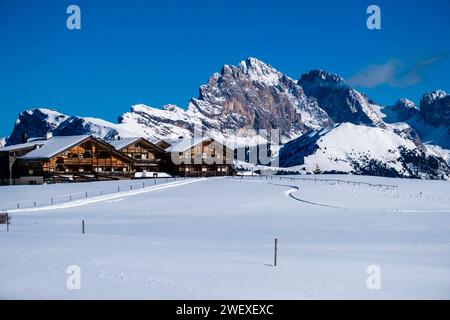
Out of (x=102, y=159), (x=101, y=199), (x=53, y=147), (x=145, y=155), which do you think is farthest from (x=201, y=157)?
(x=101, y=199)

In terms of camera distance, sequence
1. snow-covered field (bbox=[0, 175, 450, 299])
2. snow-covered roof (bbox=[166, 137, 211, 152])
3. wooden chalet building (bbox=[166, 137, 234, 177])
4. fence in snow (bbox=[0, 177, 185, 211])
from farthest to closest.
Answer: wooden chalet building (bbox=[166, 137, 234, 177]), snow-covered roof (bbox=[166, 137, 211, 152]), fence in snow (bbox=[0, 177, 185, 211]), snow-covered field (bbox=[0, 175, 450, 299])

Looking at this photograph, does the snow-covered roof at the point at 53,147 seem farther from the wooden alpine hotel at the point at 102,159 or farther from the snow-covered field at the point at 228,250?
the snow-covered field at the point at 228,250

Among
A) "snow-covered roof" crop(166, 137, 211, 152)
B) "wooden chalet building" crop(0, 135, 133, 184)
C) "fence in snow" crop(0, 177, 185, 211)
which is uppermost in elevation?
"snow-covered roof" crop(166, 137, 211, 152)

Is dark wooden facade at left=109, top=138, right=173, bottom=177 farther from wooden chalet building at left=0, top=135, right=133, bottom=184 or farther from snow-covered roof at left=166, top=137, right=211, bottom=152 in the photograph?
wooden chalet building at left=0, top=135, right=133, bottom=184

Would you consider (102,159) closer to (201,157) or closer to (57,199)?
(201,157)

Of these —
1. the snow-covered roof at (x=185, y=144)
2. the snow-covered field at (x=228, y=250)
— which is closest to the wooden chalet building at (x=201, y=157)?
the snow-covered roof at (x=185, y=144)

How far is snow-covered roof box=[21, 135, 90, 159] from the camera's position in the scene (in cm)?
7062

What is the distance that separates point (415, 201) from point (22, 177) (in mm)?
53333

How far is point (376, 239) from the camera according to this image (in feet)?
79.3

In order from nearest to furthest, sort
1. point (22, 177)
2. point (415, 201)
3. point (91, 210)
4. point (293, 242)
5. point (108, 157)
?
point (293, 242) < point (91, 210) < point (415, 201) < point (22, 177) < point (108, 157)

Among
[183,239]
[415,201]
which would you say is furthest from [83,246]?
[415,201]

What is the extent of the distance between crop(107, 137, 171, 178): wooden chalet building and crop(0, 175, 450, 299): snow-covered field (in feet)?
137

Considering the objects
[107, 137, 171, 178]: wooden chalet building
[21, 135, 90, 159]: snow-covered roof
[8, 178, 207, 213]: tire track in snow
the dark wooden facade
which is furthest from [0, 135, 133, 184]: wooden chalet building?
[8, 178, 207, 213]: tire track in snow
